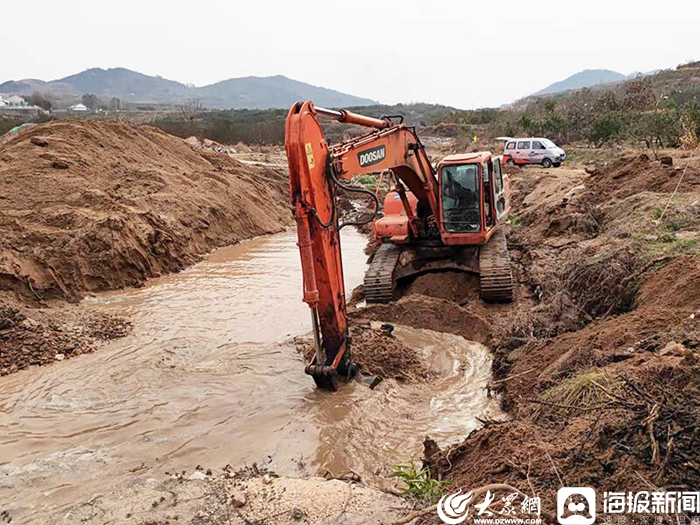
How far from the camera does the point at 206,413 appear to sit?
575 centimetres

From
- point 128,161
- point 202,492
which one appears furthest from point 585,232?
point 128,161

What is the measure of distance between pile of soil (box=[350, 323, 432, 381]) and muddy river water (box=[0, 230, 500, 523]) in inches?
7.9

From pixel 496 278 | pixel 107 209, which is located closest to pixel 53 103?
pixel 107 209

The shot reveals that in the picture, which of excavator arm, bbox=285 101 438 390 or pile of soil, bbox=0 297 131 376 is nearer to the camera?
excavator arm, bbox=285 101 438 390

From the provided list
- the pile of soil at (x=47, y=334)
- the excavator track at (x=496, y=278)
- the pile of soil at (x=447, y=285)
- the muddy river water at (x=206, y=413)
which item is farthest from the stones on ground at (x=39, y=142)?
the excavator track at (x=496, y=278)

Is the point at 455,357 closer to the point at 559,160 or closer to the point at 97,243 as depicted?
the point at 97,243

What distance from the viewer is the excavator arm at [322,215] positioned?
5184mm

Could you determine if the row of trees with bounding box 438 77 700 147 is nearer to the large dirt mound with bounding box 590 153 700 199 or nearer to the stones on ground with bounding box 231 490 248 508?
the large dirt mound with bounding box 590 153 700 199

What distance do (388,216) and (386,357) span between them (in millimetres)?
3860

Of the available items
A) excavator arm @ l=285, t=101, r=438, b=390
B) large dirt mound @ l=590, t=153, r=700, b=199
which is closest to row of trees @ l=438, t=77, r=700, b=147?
large dirt mound @ l=590, t=153, r=700, b=199

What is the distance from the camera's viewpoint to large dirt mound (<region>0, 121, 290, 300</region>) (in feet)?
35.4

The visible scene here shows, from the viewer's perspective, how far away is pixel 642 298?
5.95 meters

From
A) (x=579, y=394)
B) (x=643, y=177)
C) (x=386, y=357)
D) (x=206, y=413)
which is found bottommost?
(x=206, y=413)

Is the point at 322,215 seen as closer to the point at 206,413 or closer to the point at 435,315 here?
the point at 206,413
